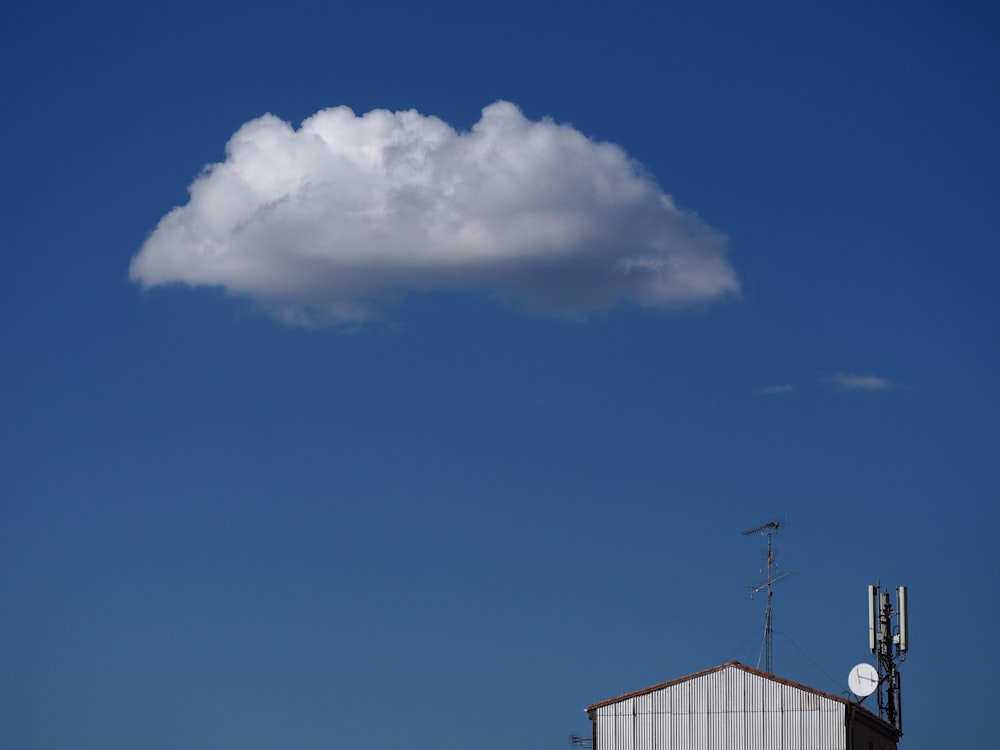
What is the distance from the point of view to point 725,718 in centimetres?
6444

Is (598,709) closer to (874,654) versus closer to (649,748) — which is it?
(649,748)

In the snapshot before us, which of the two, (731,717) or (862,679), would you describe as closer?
(731,717)

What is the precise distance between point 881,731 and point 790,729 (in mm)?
7217

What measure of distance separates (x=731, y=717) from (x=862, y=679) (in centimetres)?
869

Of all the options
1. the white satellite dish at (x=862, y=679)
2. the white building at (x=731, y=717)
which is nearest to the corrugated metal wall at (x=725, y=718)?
the white building at (x=731, y=717)

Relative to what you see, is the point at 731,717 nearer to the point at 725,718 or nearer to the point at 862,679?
the point at 725,718

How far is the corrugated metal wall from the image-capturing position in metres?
63.0

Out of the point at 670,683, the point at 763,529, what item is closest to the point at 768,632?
the point at 763,529

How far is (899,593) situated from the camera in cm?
7900

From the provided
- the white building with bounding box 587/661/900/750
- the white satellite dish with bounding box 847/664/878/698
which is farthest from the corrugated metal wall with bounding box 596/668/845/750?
the white satellite dish with bounding box 847/664/878/698

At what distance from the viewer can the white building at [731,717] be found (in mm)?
63031

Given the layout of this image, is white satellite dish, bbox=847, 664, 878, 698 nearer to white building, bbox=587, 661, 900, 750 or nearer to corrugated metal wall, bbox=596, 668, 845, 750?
white building, bbox=587, 661, 900, 750

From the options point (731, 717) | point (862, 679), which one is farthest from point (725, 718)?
point (862, 679)

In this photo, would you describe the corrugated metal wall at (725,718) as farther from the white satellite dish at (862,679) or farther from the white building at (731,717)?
the white satellite dish at (862,679)
